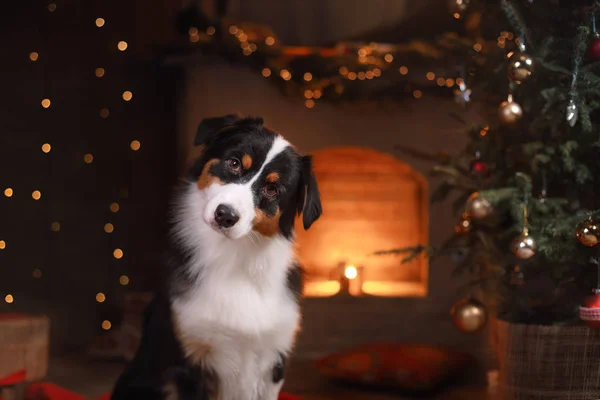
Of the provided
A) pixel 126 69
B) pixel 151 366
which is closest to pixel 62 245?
pixel 126 69

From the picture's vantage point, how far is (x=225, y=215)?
69.0 inches

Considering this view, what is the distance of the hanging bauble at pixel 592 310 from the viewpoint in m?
2.19

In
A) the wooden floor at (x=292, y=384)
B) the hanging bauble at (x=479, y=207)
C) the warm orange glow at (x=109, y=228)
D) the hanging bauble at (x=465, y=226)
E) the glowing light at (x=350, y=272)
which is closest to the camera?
the hanging bauble at (x=479, y=207)

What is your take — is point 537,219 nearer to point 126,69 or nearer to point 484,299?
point 484,299

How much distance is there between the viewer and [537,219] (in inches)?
96.3

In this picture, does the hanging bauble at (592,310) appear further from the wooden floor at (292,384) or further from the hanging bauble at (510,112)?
the wooden floor at (292,384)

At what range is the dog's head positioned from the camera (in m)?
Result: 1.79

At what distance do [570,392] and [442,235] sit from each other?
5.28 ft

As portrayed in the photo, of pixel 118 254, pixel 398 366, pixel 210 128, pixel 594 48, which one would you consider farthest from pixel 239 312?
pixel 118 254

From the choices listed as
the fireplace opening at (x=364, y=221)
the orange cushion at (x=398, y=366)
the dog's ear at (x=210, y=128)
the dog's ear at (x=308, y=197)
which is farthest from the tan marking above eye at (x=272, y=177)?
the fireplace opening at (x=364, y=221)

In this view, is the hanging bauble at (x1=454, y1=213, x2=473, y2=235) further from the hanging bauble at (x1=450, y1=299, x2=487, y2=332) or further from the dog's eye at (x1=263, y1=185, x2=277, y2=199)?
the dog's eye at (x1=263, y1=185, x2=277, y2=199)

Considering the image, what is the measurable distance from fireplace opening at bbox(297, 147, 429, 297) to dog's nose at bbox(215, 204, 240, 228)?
2.45m

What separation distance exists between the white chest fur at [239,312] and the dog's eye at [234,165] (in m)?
0.20

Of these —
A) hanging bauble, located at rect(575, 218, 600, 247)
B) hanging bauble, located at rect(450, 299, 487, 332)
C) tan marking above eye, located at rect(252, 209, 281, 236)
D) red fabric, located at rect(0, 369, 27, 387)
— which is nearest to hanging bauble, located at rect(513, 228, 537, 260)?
hanging bauble, located at rect(575, 218, 600, 247)
